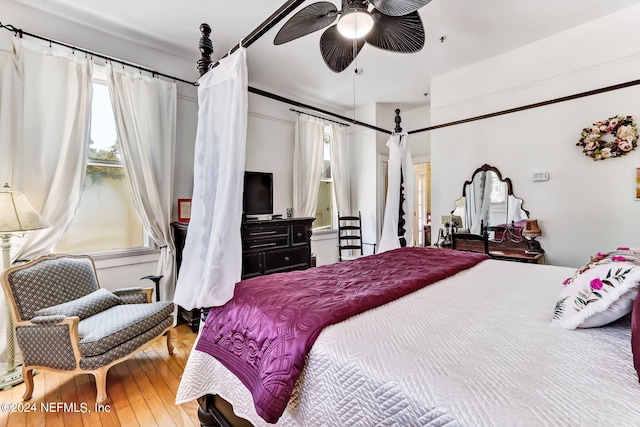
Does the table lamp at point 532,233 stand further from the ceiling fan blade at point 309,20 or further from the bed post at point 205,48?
the bed post at point 205,48

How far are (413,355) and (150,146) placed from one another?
301cm

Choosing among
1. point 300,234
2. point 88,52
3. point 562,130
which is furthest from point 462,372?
point 88,52

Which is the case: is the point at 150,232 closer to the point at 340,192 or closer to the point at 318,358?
the point at 318,358

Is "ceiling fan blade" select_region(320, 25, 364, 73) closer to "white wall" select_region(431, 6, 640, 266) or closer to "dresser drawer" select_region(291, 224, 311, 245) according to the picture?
"dresser drawer" select_region(291, 224, 311, 245)

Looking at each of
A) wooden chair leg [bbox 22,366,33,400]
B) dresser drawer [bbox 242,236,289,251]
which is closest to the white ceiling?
dresser drawer [bbox 242,236,289,251]

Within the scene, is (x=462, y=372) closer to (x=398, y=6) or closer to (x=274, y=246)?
(x=398, y=6)

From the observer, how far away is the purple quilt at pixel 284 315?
1.03 metres

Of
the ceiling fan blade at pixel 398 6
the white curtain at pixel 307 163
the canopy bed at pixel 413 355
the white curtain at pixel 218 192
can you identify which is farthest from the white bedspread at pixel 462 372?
the white curtain at pixel 307 163

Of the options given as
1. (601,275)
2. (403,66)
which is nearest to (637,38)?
(403,66)

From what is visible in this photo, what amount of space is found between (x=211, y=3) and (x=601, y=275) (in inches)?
123

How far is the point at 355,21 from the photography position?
1702 millimetres

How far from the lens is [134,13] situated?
250 cm

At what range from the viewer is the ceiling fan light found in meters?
1.65

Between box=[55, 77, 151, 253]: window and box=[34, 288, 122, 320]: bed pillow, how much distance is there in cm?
68
